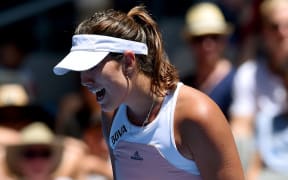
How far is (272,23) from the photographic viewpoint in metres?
5.52

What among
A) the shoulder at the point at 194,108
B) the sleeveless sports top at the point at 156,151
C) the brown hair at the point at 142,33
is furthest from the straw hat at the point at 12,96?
the shoulder at the point at 194,108

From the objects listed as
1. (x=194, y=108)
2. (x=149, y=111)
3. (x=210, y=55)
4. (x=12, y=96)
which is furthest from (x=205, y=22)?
(x=194, y=108)

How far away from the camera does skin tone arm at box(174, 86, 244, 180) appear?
3312mm

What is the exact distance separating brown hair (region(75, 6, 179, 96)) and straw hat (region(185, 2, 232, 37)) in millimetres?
2455

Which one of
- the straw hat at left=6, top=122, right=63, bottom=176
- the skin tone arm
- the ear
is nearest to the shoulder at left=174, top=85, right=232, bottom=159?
the skin tone arm

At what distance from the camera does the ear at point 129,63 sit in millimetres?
3381

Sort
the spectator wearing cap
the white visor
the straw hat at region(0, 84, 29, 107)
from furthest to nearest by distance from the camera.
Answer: the straw hat at region(0, 84, 29, 107)
the spectator wearing cap
the white visor

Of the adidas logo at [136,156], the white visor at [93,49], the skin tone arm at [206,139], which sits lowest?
the adidas logo at [136,156]

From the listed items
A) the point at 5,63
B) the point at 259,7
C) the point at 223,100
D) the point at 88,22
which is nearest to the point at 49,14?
the point at 5,63

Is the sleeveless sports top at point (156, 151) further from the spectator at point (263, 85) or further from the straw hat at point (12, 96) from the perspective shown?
the straw hat at point (12, 96)

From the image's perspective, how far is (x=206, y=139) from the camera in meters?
3.31

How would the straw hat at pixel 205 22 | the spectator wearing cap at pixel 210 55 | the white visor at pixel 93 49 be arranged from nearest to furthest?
1. the white visor at pixel 93 49
2. the spectator wearing cap at pixel 210 55
3. the straw hat at pixel 205 22

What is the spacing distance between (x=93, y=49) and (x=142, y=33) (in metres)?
0.22

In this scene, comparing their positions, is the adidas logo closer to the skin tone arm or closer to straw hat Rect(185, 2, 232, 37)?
the skin tone arm
